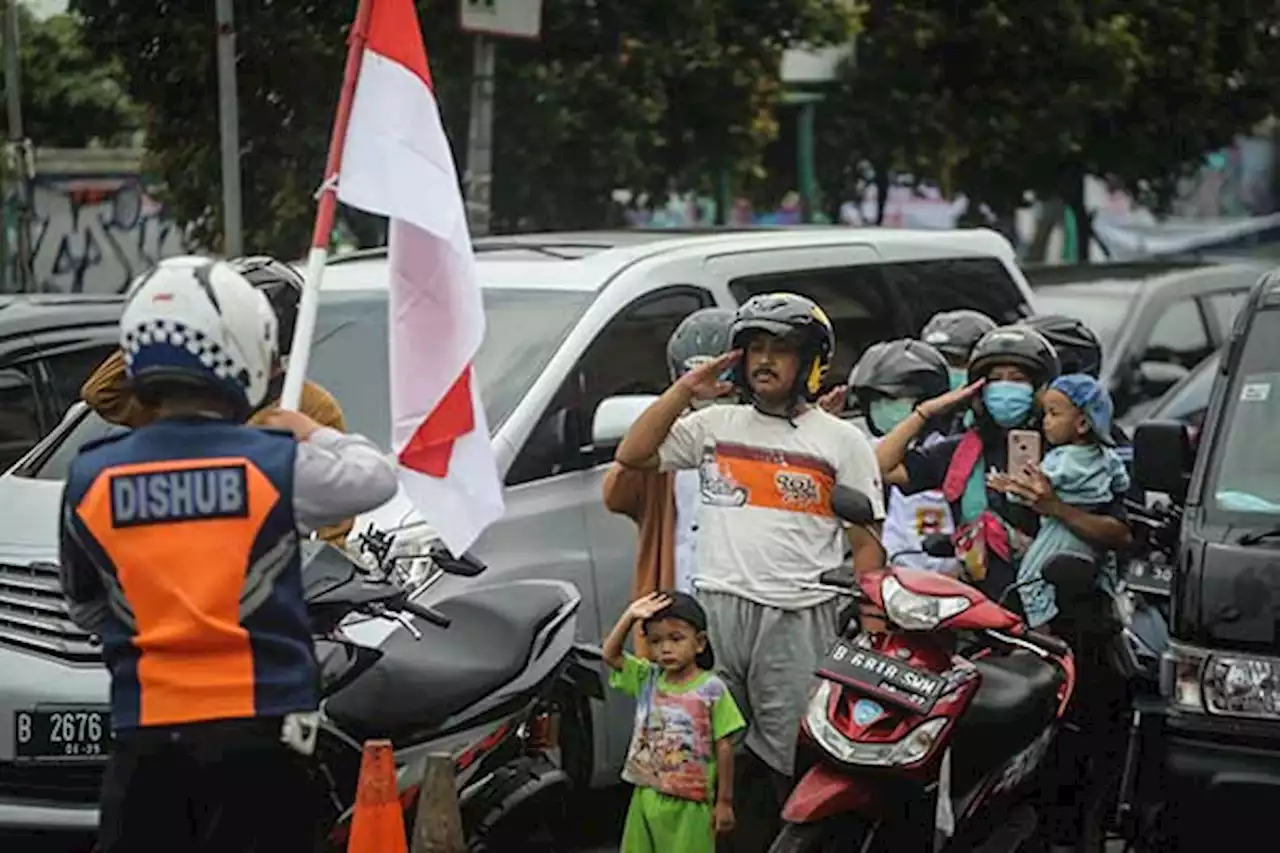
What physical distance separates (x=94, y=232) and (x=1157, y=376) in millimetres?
11536

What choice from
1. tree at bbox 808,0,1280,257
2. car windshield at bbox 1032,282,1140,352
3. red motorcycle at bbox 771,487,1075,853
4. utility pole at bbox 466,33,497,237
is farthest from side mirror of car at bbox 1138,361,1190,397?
tree at bbox 808,0,1280,257

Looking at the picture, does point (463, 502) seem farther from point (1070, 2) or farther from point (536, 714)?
point (1070, 2)

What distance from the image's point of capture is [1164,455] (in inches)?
249

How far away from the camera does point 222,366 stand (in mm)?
4137

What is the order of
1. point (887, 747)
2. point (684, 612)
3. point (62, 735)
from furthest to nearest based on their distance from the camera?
point (62, 735)
point (684, 612)
point (887, 747)

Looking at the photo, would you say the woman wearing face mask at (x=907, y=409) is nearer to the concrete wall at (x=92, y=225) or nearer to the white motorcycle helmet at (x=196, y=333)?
the white motorcycle helmet at (x=196, y=333)

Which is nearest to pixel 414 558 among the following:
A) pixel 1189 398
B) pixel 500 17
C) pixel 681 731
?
pixel 681 731

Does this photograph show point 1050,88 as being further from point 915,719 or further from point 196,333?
point 196,333

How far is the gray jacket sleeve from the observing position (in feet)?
14.0

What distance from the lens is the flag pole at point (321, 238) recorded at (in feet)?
15.5

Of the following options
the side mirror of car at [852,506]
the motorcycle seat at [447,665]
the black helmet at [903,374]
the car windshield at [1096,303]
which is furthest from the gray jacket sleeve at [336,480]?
the car windshield at [1096,303]

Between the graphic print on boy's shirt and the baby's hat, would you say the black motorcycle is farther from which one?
the baby's hat

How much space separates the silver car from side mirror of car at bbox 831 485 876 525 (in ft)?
2.97

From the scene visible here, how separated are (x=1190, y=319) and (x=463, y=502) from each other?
811cm
